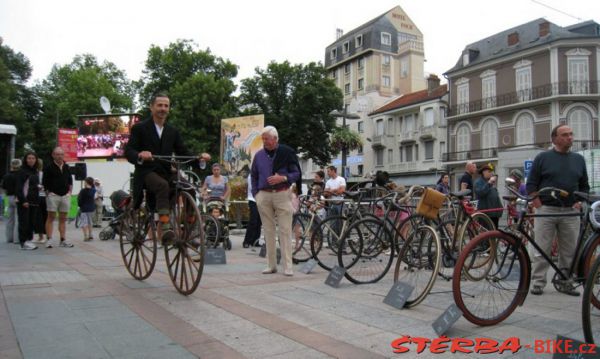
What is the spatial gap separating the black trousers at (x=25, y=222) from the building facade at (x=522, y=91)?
118 ft

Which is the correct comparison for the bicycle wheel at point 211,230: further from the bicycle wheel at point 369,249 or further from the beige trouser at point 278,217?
the bicycle wheel at point 369,249

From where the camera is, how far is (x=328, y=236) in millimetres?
7160

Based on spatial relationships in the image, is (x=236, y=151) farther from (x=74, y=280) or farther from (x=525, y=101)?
(x=525, y=101)

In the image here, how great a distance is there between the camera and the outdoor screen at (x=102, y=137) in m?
31.8

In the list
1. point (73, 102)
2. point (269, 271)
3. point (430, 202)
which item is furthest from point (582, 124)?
point (73, 102)

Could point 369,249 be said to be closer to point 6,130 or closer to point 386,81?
point 6,130

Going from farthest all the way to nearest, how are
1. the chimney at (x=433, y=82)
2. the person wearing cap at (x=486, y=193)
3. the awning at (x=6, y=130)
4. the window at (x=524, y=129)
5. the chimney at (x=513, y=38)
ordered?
1. the chimney at (x=433, y=82)
2. the chimney at (x=513, y=38)
3. the window at (x=524, y=129)
4. the awning at (x=6, y=130)
5. the person wearing cap at (x=486, y=193)

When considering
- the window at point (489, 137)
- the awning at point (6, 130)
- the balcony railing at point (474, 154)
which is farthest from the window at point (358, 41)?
the awning at point (6, 130)

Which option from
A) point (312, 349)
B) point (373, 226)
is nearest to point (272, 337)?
point (312, 349)

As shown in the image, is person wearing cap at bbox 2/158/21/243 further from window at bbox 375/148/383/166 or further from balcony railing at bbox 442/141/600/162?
window at bbox 375/148/383/166

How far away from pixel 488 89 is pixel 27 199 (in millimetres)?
40605

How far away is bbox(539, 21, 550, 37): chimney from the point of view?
38688mm

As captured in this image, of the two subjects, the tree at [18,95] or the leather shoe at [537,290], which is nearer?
the leather shoe at [537,290]

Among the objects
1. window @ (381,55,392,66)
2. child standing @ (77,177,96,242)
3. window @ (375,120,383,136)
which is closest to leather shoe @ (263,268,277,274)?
child standing @ (77,177,96,242)
